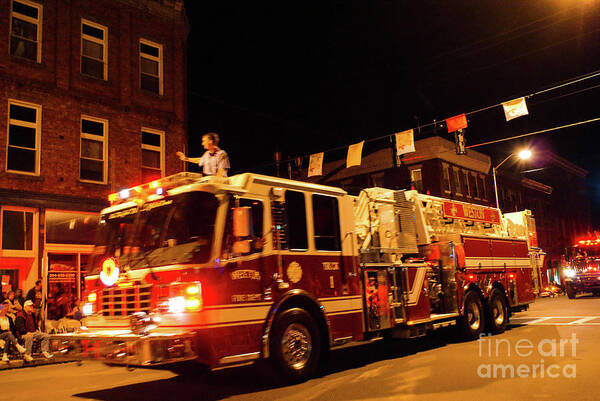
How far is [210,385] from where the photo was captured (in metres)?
7.37

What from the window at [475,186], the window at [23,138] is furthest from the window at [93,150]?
the window at [475,186]

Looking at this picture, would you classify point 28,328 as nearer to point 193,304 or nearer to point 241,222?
point 193,304

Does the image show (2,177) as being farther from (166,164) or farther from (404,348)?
(404,348)

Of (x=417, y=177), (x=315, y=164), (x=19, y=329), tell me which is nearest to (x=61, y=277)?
(x=19, y=329)

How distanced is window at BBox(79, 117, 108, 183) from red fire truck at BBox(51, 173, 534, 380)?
1012cm

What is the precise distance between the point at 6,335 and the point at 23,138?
22.9 ft

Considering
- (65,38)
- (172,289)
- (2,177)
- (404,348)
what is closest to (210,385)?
(172,289)

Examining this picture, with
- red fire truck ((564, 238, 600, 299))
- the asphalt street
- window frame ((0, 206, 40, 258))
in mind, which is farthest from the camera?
red fire truck ((564, 238, 600, 299))

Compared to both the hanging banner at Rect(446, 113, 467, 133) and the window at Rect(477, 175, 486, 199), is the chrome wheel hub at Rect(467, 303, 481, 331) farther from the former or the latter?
the window at Rect(477, 175, 486, 199)

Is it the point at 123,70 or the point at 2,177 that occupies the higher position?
the point at 123,70

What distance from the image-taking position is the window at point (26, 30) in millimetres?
16031

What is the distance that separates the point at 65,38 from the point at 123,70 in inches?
84.1

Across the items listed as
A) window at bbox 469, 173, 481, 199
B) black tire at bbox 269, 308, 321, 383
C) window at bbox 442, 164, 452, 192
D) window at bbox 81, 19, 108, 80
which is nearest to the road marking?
black tire at bbox 269, 308, 321, 383

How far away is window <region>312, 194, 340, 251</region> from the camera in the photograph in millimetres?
7852
